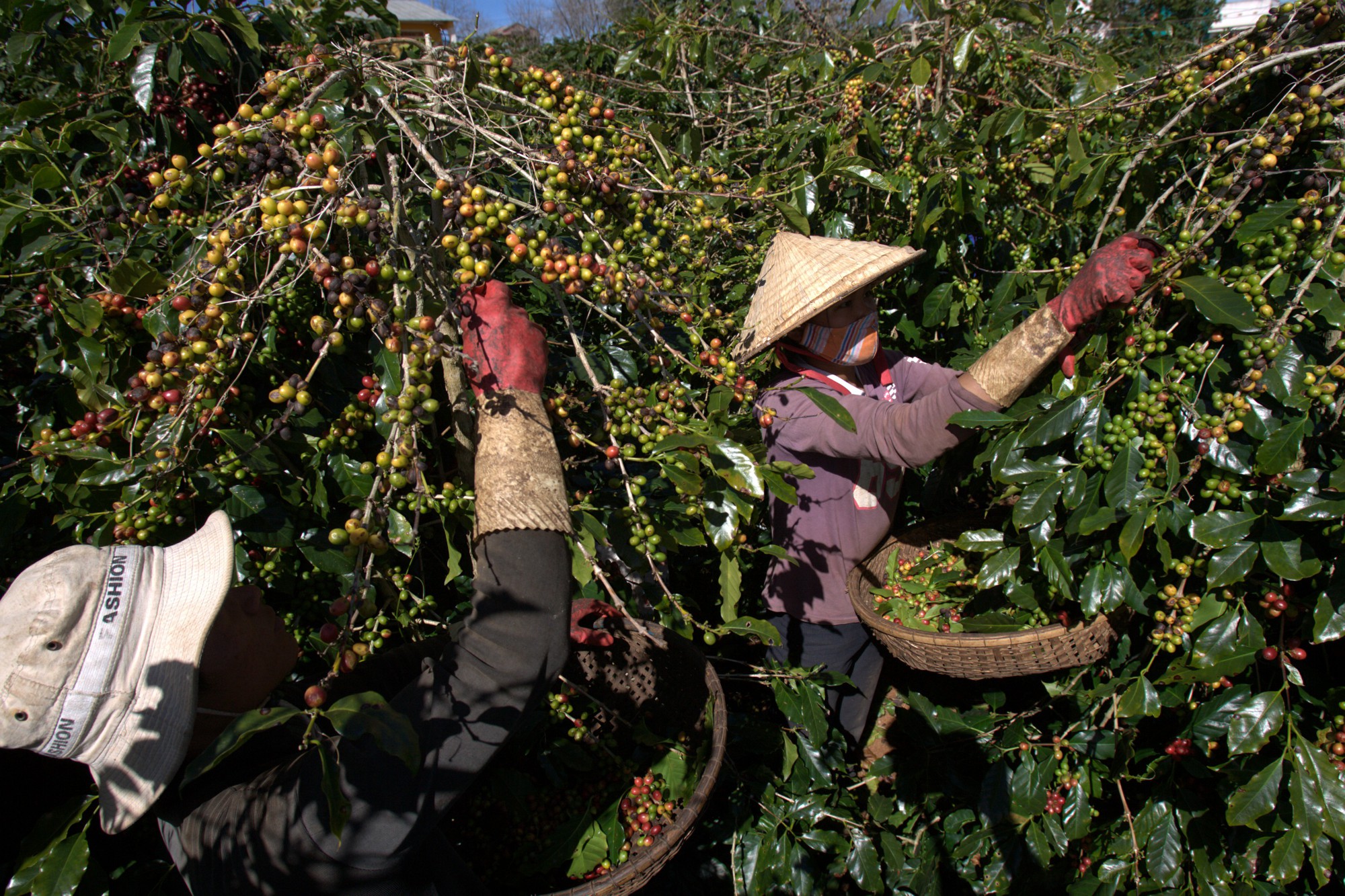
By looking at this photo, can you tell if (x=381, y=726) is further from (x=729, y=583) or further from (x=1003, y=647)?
(x=1003, y=647)

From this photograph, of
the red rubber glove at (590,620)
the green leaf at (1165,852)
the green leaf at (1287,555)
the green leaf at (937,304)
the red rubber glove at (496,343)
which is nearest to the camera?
the red rubber glove at (496,343)

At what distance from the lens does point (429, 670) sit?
4.11 ft

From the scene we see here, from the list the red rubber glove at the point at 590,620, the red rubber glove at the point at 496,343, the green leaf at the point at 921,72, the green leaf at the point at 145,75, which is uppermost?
the green leaf at the point at 145,75

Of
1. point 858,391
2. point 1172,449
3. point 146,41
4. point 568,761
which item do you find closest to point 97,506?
point 146,41

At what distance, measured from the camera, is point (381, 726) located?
3.16 ft

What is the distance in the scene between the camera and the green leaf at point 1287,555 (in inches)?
59.7

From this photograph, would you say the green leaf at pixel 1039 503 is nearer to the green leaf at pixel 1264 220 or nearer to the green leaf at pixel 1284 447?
the green leaf at pixel 1284 447

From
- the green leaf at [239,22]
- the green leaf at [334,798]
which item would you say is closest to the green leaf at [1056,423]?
the green leaf at [334,798]

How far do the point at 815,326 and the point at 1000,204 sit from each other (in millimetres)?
1590

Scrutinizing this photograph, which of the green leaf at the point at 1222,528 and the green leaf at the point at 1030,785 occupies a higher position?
the green leaf at the point at 1222,528

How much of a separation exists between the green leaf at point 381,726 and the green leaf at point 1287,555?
1.73 meters

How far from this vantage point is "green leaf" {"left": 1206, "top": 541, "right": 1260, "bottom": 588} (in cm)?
161

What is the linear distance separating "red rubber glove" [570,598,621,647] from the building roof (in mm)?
16354

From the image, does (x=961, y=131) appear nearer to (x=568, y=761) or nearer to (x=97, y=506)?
(x=568, y=761)
